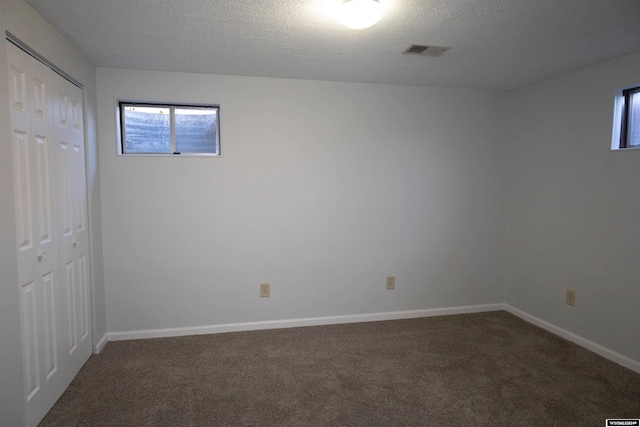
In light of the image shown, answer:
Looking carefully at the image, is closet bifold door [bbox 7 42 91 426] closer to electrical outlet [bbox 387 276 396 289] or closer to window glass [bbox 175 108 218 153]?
window glass [bbox 175 108 218 153]

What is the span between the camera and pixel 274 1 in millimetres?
1883

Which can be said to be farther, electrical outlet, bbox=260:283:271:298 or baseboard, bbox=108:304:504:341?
electrical outlet, bbox=260:283:271:298

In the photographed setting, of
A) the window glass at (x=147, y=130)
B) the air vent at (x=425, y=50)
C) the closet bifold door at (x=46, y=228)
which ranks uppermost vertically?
the air vent at (x=425, y=50)

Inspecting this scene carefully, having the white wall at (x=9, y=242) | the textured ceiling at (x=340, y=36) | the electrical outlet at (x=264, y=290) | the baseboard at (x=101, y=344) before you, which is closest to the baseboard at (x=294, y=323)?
the baseboard at (x=101, y=344)

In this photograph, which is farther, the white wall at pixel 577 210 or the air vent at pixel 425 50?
the white wall at pixel 577 210

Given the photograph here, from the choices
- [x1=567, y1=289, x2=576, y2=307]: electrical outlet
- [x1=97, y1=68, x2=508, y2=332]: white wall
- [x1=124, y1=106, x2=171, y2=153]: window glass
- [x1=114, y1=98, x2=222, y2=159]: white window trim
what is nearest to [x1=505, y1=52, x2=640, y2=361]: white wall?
[x1=567, y1=289, x2=576, y2=307]: electrical outlet

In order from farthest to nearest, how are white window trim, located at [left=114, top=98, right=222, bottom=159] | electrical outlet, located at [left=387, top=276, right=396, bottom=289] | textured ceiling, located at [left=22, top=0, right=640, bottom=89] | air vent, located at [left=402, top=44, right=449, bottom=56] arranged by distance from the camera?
electrical outlet, located at [left=387, top=276, right=396, bottom=289]
white window trim, located at [left=114, top=98, right=222, bottom=159]
air vent, located at [left=402, top=44, right=449, bottom=56]
textured ceiling, located at [left=22, top=0, right=640, bottom=89]

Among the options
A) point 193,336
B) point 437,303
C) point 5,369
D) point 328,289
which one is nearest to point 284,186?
point 328,289

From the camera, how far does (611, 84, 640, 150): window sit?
272cm

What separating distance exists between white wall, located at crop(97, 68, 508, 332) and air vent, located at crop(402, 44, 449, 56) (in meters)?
0.83

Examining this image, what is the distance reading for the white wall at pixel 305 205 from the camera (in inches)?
122

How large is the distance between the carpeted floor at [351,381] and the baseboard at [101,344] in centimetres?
6

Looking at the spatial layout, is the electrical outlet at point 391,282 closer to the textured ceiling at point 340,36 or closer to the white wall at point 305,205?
the white wall at point 305,205

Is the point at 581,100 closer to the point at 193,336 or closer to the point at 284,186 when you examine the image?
the point at 284,186
